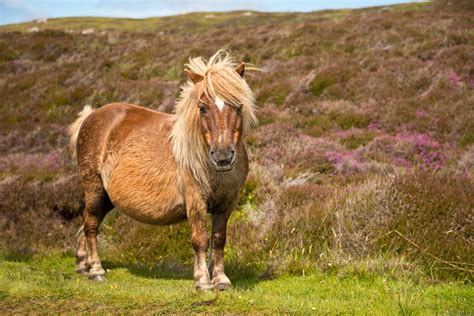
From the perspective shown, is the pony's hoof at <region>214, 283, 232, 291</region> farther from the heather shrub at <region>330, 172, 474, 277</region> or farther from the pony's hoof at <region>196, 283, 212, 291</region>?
the heather shrub at <region>330, 172, 474, 277</region>

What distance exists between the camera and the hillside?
703 cm

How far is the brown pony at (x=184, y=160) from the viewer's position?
5.59 meters

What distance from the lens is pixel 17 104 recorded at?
2148 centimetres

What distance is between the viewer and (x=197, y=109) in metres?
5.95

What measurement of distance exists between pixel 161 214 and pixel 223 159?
1.72m

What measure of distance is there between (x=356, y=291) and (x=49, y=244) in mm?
5763

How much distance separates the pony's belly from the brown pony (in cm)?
1

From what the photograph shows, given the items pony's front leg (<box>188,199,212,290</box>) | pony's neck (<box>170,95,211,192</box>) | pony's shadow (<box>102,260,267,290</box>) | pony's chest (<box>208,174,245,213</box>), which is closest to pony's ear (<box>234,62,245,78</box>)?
pony's neck (<box>170,95,211,192</box>)

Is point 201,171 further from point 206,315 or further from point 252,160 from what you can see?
point 252,160

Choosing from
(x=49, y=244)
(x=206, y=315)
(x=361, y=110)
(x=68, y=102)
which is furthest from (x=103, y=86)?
(x=206, y=315)

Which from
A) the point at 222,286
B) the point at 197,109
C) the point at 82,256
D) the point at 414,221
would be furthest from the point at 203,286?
the point at 414,221

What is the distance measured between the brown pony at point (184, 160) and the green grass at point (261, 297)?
2.31 feet

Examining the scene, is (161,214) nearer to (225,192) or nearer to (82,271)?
(225,192)

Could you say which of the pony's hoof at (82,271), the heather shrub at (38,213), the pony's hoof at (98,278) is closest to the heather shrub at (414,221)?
the pony's hoof at (98,278)
